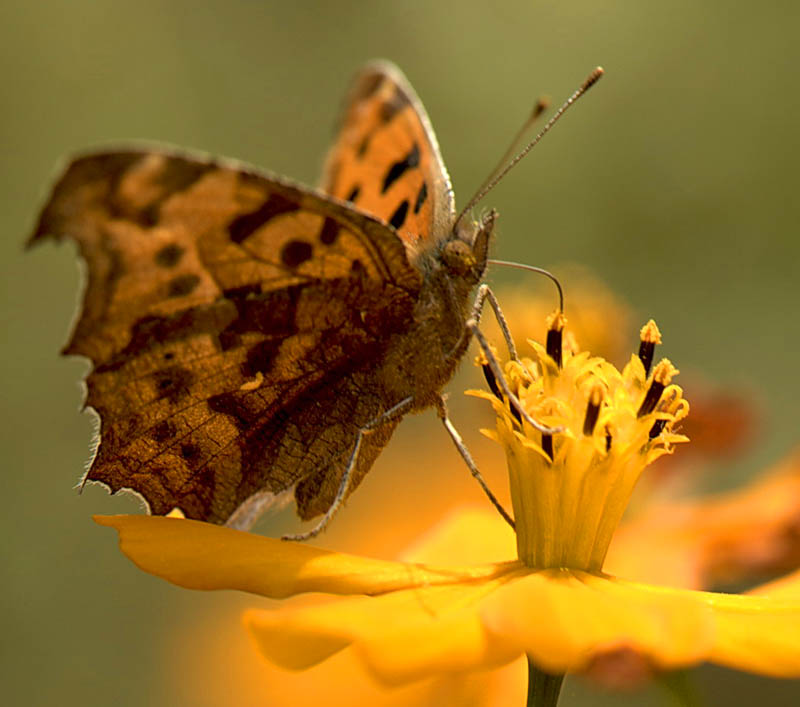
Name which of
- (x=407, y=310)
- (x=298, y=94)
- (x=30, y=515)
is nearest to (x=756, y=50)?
(x=298, y=94)

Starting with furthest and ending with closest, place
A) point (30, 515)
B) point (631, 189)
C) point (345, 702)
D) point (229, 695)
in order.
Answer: point (631, 189) < point (30, 515) < point (229, 695) < point (345, 702)

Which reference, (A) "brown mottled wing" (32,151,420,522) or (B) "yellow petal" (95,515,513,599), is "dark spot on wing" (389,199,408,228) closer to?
(A) "brown mottled wing" (32,151,420,522)

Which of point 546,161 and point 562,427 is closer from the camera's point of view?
point 562,427

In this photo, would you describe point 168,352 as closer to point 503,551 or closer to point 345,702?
point 503,551

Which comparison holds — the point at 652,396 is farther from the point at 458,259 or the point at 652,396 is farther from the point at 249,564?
the point at 249,564

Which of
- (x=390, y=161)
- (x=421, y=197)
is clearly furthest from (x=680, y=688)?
(x=390, y=161)

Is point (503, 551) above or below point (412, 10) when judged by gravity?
below

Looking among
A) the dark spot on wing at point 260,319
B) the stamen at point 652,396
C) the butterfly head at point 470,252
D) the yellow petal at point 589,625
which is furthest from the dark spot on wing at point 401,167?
the yellow petal at point 589,625

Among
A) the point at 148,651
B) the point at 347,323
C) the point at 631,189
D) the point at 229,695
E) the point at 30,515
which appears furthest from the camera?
the point at 631,189

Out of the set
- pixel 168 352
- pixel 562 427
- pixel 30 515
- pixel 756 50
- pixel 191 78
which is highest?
pixel 756 50
